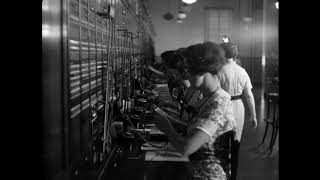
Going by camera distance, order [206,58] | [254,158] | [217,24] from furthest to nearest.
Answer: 1. [254,158]
2. [217,24]
3. [206,58]

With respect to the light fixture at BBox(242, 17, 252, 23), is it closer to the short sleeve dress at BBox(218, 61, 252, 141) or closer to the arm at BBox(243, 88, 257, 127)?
the short sleeve dress at BBox(218, 61, 252, 141)

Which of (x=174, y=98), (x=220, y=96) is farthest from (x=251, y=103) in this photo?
(x=174, y=98)

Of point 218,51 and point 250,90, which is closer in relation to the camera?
point 218,51

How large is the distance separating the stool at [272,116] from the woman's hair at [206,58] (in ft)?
0.82

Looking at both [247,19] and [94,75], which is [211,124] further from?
[94,75]

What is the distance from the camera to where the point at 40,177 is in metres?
1.42

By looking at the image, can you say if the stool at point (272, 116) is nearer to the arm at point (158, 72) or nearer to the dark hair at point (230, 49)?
the dark hair at point (230, 49)

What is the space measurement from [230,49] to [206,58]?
12cm

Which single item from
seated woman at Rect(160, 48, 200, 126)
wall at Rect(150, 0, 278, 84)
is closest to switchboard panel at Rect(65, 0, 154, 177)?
wall at Rect(150, 0, 278, 84)

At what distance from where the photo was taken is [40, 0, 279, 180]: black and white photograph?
155 cm

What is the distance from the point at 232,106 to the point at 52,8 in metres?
0.84

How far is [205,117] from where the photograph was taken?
1673 mm
